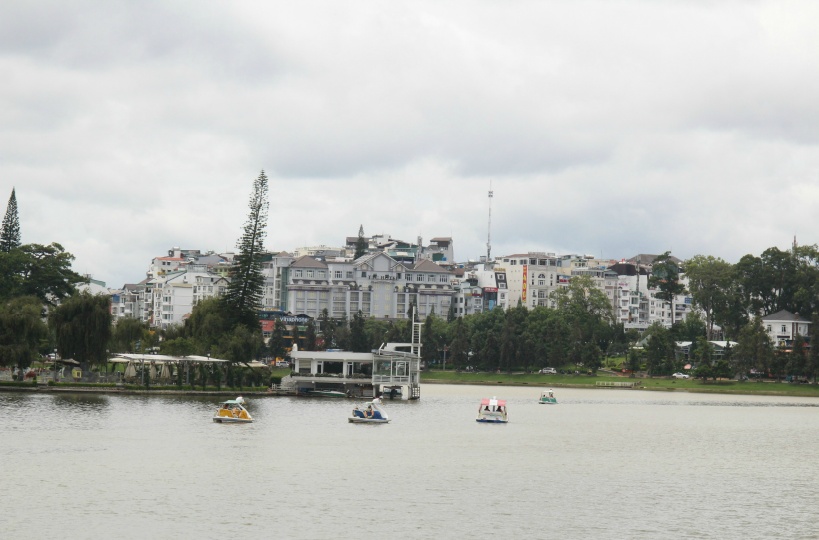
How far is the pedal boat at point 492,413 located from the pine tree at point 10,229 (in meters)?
80.6

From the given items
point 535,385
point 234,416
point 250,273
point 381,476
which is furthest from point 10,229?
point 381,476

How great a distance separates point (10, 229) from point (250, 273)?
43067 mm

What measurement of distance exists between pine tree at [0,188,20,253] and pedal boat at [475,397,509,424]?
8061 cm

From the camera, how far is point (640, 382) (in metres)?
160

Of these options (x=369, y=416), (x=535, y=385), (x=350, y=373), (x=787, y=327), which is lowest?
(x=369, y=416)

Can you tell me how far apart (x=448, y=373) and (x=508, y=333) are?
480 inches

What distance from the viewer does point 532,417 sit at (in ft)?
314

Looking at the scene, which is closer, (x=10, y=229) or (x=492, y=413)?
(x=492, y=413)

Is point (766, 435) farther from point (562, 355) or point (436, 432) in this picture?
point (562, 355)

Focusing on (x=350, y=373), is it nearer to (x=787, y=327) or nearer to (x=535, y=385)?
(x=535, y=385)

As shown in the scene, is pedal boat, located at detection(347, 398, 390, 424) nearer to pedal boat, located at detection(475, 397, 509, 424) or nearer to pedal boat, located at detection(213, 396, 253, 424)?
pedal boat, located at detection(213, 396, 253, 424)

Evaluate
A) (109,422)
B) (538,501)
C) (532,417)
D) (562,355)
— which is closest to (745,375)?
(562,355)

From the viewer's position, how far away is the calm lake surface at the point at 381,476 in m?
41.0

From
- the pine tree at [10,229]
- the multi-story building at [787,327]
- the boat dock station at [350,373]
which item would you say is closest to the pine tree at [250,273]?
the boat dock station at [350,373]
